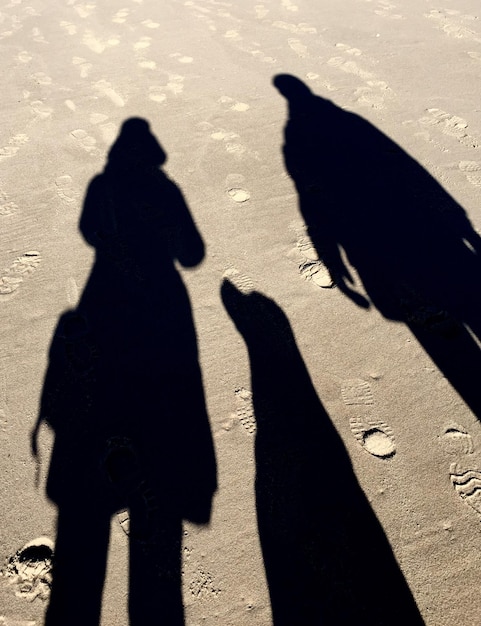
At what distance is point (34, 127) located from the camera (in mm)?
5379

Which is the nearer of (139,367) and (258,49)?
(139,367)

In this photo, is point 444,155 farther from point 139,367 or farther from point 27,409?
point 27,409

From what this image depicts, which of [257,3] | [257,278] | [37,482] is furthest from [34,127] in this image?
[257,3]

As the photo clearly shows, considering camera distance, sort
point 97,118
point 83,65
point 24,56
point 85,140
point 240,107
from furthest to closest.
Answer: point 24,56
point 83,65
point 240,107
point 97,118
point 85,140

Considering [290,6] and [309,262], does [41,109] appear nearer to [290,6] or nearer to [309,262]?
[309,262]

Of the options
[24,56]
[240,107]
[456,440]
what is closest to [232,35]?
[240,107]

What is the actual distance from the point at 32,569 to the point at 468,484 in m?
2.45

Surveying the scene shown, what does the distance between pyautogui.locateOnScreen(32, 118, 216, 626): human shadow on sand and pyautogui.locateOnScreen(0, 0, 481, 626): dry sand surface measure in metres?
0.01

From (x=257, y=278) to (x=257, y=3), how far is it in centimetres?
788

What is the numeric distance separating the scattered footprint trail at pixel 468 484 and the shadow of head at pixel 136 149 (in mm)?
4072

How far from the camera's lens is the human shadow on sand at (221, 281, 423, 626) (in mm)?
2115

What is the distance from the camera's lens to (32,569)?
2205mm

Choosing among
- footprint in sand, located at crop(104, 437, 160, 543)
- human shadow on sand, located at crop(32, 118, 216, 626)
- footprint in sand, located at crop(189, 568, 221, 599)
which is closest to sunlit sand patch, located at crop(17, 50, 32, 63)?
human shadow on sand, located at crop(32, 118, 216, 626)

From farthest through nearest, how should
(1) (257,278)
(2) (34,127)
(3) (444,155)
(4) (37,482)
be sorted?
(2) (34,127) < (3) (444,155) < (1) (257,278) < (4) (37,482)
